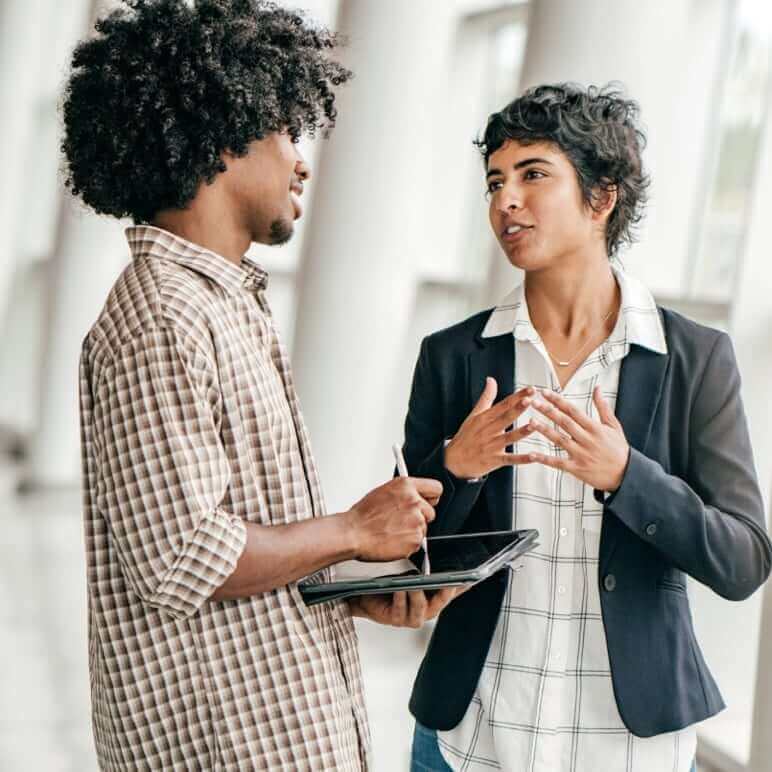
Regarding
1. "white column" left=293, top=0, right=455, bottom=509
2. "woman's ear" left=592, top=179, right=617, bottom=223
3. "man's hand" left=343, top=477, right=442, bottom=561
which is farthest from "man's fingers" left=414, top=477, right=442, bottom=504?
"white column" left=293, top=0, right=455, bottom=509

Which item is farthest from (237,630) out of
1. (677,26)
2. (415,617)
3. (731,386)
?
(677,26)

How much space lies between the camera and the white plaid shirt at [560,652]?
5.87 ft

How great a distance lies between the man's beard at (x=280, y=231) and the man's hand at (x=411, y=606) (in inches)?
22.2

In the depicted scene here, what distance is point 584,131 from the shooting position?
1.90 meters

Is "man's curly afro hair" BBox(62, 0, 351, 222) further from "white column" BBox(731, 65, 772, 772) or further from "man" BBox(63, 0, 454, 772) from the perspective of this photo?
"white column" BBox(731, 65, 772, 772)

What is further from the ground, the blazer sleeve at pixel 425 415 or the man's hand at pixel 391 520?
the blazer sleeve at pixel 425 415

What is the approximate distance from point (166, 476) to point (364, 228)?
3.88 m

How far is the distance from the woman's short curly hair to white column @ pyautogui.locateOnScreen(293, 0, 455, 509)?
3277 millimetres

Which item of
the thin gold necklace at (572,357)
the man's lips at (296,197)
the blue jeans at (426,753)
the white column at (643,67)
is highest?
the white column at (643,67)

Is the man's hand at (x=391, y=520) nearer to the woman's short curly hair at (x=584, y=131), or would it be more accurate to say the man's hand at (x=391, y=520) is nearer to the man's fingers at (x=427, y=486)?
the man's fingers at (x=427, y=486)

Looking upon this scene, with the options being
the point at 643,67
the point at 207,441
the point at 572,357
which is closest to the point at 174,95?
the point at 207,441

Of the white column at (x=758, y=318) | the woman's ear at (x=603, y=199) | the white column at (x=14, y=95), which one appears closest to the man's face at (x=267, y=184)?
the woman's ear at (x=603, y=199)

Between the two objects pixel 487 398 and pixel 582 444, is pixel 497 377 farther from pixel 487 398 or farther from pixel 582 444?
pixel 582 444

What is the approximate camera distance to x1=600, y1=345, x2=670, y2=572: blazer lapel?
1771mm
